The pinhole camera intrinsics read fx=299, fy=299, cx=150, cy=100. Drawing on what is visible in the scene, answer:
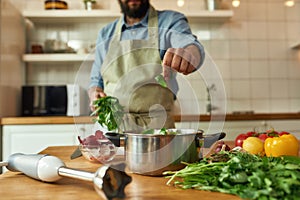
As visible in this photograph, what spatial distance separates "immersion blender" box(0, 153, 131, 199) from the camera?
0.47 meters

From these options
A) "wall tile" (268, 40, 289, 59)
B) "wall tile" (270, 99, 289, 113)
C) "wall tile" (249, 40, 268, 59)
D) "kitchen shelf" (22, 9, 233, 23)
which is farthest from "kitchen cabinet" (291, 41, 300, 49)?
"kitchen shelf" (22, 9, 233, 23)

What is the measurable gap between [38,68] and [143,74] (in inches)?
72.4

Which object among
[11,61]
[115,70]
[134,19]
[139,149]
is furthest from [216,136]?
[11,61]

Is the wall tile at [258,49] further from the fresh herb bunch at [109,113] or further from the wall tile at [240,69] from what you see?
the fresh herb bunch at [109,113]

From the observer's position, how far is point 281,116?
6.59ft

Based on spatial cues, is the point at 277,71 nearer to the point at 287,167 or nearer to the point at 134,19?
the point at 134,19

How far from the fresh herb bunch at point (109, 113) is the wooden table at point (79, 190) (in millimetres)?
192

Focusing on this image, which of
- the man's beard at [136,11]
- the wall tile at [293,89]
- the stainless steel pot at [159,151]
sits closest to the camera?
the stainless steel pot at [159,151]

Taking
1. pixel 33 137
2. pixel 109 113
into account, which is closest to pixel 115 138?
pixel 109 113

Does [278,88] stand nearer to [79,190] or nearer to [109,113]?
[109,113]

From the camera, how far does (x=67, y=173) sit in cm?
57

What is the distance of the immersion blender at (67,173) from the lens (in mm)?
466

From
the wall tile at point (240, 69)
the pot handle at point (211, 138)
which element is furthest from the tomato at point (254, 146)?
the wall tile at point (240, 69)

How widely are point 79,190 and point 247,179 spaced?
305mm
